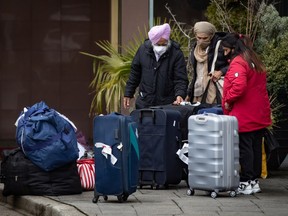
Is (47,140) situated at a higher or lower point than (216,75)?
lower

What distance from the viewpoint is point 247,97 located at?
11836 mm

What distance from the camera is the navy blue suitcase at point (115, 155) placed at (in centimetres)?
1091

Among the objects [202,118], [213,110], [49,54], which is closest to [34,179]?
[202,118]

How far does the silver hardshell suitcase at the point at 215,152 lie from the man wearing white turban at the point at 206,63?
1.19 meters

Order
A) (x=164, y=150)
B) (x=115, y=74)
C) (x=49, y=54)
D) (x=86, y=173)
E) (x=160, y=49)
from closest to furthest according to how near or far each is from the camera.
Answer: (x=164, y=150) < (x=86, y=173) < (x=160, y=49) < (x=115, y=74) < (x=49, y=54)

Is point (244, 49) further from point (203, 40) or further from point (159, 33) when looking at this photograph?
point (159, 33)

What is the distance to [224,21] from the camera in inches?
577

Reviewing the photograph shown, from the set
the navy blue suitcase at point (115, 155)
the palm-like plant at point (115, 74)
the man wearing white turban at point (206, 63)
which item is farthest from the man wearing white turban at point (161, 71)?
the navy blue suitcase at point (115, 155)

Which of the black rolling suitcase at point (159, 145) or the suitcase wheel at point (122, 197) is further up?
the black rolling suitcase at point (159, 145)

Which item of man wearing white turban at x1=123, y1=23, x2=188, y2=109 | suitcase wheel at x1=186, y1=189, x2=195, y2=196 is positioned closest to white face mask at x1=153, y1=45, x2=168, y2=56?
man wearing white turban at x1=123, y1=23, x2=188, y2=109

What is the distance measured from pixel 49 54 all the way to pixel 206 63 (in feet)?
18.8

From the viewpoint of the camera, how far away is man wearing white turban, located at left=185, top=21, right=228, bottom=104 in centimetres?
1263

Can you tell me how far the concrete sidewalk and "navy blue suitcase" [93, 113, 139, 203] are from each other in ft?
0.57

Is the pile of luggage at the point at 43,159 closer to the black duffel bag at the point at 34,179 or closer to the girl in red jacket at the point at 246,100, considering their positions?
the black duffel bag at the point at 34,179
